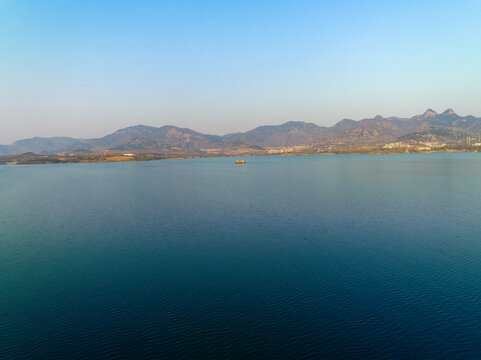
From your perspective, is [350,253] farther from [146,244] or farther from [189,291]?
[146,244]

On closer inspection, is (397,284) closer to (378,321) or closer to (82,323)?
(378,321)

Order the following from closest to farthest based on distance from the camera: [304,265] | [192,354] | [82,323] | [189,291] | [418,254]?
[192,354] → [82,323] → [189,291] → [304,265] → [418,254]

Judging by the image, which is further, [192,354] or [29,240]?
[29,240]

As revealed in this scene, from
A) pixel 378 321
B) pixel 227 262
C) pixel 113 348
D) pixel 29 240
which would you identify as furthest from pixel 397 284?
pixel 29 240

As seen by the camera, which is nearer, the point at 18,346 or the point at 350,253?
the point at 18,346

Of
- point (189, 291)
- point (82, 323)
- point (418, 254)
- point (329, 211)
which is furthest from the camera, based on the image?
point (329, 211)

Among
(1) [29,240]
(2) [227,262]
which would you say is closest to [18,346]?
(2) [227,262]
